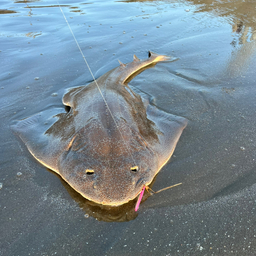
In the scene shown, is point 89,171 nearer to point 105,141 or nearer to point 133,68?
point 105,141

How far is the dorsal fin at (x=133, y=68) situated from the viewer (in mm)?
4466

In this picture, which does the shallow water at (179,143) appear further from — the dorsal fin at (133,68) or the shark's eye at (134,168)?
the shark's eye at (134,168)

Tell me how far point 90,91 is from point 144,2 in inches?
347

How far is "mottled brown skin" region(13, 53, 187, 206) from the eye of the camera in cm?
221

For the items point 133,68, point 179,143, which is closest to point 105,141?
point 179,143

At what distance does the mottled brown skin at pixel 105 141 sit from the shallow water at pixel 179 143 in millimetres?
211

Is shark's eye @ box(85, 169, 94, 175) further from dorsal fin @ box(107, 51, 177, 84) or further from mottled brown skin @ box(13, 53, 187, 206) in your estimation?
dorsal fin @ box(107, 51, 177, 84)

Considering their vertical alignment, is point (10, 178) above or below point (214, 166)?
above

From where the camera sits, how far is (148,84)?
184 inches

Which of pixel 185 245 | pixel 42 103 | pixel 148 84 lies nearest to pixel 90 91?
pixel 42 103

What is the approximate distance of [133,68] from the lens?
199 inches

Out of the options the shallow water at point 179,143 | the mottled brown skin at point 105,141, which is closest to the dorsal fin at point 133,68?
the shallow water at point 179,143

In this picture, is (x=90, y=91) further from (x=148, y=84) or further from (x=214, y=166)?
(x=214, y=166)

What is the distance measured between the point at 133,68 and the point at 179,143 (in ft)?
8.75
